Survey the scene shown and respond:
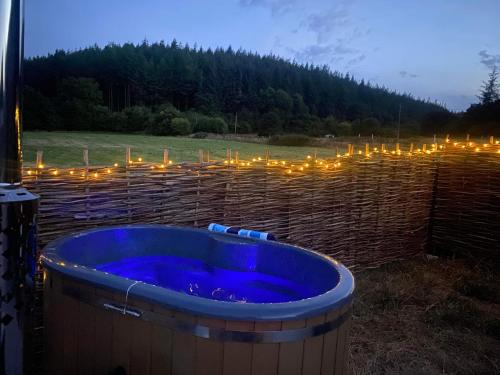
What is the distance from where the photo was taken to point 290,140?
14672 millimetres

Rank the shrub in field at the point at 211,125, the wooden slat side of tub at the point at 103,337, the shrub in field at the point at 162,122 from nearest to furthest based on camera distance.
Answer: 1. the wooden slat side of tub at the point at 103,337
2. the shrub in field at the point at 162,122
3. the shrub in field at the point at 211,125

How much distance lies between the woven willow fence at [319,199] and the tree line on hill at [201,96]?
823cm

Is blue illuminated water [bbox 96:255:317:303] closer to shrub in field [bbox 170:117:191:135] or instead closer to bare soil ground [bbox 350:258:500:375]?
bare soil ground [bbox 350:258:500:375]

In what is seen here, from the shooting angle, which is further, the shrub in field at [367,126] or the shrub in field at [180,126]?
the shrub in field at [367,126]

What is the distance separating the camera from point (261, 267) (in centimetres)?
287

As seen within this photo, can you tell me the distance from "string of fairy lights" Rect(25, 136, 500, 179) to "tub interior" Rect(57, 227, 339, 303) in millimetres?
453

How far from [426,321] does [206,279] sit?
1.85 meters

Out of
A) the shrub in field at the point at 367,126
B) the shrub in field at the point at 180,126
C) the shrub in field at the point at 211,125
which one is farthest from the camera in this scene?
the shrub in field at the point at 367,126

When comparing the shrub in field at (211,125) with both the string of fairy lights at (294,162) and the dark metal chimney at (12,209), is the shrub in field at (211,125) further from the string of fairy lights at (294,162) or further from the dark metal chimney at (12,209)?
the dark metal chimney at (12,209)

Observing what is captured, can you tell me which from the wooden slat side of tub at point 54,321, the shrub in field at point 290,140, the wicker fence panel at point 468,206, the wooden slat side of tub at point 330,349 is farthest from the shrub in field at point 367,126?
the wooden slat side of tub at point 54,321

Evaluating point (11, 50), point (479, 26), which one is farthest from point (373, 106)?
point (11, 50)

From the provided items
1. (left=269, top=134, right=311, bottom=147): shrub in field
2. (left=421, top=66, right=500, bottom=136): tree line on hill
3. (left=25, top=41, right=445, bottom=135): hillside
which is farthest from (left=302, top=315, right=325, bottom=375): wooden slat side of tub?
(left=269, top=134, right=311, bottom=147): shrub in field

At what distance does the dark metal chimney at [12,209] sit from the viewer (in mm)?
1919

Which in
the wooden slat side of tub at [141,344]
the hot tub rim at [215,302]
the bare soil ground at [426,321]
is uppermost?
the hot tub rim at [215,302]
